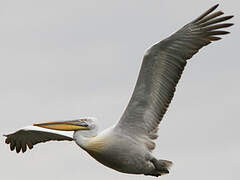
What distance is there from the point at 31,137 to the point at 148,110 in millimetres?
4043

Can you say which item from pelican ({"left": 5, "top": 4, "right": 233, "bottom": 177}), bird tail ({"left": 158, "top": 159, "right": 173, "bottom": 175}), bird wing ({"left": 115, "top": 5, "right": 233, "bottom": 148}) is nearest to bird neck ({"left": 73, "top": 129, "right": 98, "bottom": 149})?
pelican ({"left": 5, "top": 4, "right": 233, "bottom": 177})

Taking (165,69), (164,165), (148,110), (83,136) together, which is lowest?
(164,165)

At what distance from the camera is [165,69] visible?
17984mm

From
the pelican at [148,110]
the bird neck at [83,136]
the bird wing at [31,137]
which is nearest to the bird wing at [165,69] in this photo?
the pelican at [148,110]

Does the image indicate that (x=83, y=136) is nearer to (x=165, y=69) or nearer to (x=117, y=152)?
(x=117, y=152)

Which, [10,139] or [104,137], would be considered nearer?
[104,137]

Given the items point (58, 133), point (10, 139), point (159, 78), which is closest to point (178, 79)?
point (159, 78)

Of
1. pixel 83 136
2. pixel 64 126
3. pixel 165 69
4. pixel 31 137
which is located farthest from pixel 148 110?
pixel 31 137

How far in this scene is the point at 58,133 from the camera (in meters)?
19.0

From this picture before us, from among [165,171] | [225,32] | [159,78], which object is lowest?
[165,171]

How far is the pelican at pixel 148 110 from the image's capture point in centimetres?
1780

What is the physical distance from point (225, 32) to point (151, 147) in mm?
3337

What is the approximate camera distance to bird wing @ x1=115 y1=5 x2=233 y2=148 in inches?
700

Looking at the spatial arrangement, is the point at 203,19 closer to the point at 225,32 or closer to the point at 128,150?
the point at 225,32
